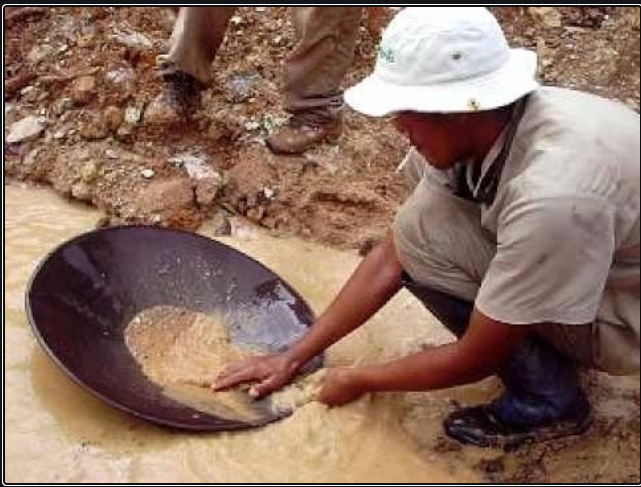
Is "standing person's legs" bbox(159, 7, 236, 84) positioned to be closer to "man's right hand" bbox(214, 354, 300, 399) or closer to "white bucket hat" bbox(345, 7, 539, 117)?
"man's right hand" bbox(214, 354, 300, 399)

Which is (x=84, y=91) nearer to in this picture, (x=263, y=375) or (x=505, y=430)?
(x=263, y=375)

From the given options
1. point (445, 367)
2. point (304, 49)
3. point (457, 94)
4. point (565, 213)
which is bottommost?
point (445, 367)

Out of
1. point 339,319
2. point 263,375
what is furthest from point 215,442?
point 339,319

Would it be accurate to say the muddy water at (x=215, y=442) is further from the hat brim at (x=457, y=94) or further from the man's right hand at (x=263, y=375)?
the hat brim at (x=457, y=94)

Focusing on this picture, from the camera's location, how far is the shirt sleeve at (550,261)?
6.16ft

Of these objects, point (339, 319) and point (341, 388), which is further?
point (339, 319)

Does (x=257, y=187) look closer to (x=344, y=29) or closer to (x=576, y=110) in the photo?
(x=344, y=29)

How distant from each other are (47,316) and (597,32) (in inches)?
99.0

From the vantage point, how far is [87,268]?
280 cm

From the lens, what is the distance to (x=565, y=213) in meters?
1.86

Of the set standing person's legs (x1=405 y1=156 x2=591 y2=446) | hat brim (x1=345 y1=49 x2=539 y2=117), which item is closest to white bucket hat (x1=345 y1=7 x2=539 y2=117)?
hat brim (x1=345 y1=49 x2=539 y2=117)

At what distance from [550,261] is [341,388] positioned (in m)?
0.78

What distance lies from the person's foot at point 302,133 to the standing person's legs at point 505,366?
1135 millimetres

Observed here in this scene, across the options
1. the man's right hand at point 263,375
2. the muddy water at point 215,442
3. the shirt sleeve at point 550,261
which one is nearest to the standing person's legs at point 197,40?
the muddy water at point 215,442
